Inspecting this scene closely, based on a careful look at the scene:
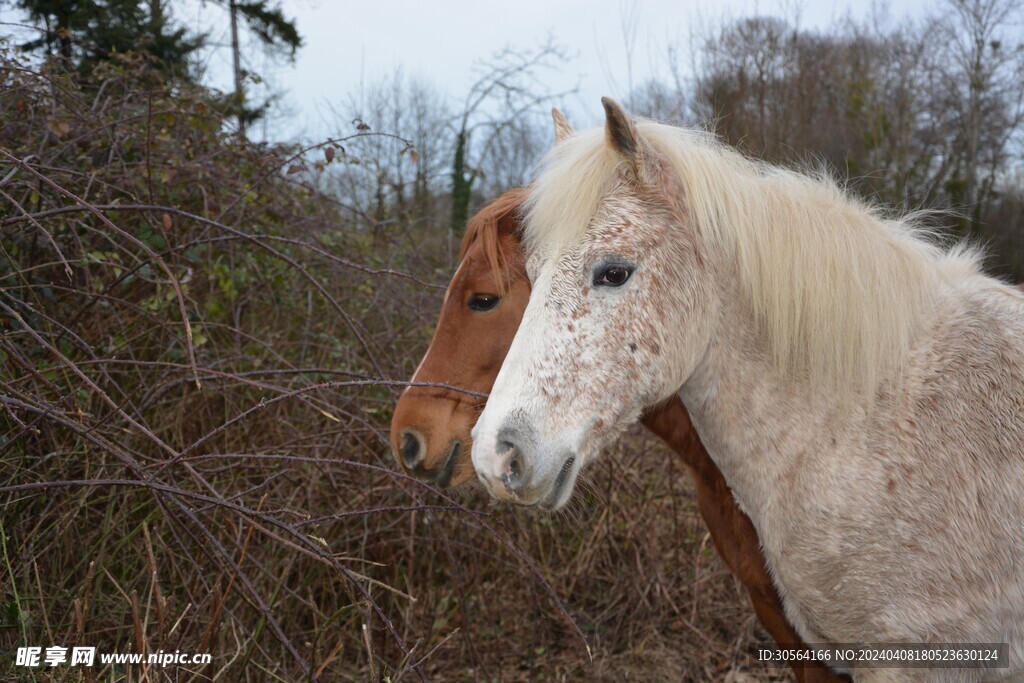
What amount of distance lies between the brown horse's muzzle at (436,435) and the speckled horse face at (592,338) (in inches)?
27.0

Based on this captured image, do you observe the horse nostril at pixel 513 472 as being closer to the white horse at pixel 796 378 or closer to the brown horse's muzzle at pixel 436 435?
the white horse at pixel 796 378

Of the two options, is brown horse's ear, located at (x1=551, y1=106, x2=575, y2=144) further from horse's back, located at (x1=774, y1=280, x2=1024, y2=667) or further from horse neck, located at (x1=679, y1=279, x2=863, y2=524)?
horse's back, located at (x1=774, y1=280, x2=1024, y2=667)

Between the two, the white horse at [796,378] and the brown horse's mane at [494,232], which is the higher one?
the brown horse's mane at [494,232]

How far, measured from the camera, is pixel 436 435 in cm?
245

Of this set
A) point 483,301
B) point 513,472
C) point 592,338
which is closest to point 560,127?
point 483,301

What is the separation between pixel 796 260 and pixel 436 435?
140 centimetres

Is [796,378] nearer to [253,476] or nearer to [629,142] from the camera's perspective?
[629,142]

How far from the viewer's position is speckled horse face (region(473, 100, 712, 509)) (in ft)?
5.66

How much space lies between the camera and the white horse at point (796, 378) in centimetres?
175

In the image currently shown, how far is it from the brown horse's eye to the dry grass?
306mm

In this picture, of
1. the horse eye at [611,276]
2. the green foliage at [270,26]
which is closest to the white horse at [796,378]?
the horse eye at [611,276]

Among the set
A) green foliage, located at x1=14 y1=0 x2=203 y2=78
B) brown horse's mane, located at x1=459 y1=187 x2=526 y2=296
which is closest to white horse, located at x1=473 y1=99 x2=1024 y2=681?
brown horse's mane, located at x1=459 y1=187 x2=526 y2=296

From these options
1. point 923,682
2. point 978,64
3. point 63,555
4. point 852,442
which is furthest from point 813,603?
point 978,64

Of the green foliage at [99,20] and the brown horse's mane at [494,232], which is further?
the green foliage at [99,20]
